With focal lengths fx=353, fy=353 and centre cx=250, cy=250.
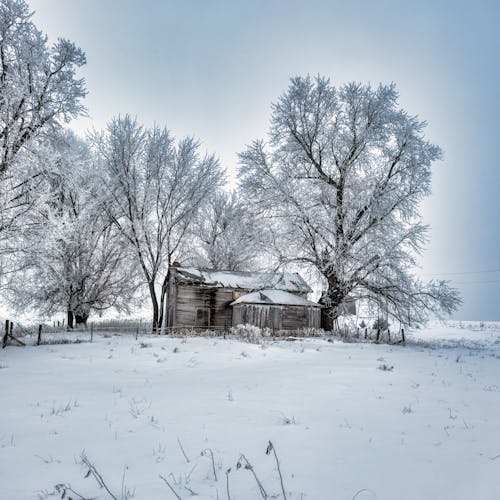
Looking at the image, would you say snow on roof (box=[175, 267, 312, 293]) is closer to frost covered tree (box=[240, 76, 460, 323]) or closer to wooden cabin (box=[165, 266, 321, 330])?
wooden cabin (box=[165, 266, 321, 330])

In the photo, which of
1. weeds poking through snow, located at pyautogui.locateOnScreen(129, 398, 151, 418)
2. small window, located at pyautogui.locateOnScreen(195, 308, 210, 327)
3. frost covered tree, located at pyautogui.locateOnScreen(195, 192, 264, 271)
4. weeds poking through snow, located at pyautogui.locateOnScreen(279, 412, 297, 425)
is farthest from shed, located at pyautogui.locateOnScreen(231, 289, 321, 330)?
weeds poking through snow, located at pyautogui.locateOnScreen(279, 412, 297, 425)

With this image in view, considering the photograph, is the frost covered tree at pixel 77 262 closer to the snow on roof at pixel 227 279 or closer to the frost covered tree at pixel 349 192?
the snow on roof at pixel 227 279

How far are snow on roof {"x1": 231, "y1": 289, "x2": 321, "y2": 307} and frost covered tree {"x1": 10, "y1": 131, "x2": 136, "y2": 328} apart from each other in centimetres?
885

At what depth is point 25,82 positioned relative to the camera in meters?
13.3

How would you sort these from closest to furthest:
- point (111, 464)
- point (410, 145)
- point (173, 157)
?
point (111, 464)
point (410, 145)
point (173, 157)

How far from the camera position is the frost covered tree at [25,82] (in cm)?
1316

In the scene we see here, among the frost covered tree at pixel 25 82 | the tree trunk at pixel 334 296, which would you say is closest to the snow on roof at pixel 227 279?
the tree trunk at pixel 334 296

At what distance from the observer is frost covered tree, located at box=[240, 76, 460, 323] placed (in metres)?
18.8

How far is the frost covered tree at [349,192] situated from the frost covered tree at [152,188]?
203 inches

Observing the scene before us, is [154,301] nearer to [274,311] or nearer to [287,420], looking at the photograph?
[274,311]

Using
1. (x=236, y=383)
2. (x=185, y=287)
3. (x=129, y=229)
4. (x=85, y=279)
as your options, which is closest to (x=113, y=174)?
(x=129, y=229)

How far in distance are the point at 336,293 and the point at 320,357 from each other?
11.1 m

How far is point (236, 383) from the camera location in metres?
6.16

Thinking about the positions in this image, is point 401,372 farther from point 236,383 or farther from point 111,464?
point 111,464
